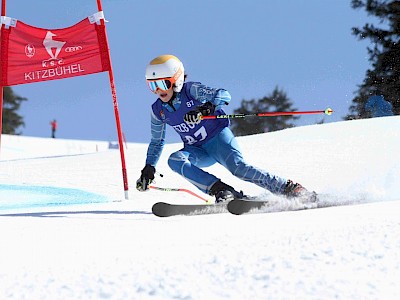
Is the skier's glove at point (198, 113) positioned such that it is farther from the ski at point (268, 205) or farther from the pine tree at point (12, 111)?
the pine tree at point (12, 111)

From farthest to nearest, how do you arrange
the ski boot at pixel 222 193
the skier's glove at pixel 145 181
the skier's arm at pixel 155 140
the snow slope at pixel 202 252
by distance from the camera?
the skier's arm at pixel 155 140
the skier's glove at pixel 145 181
the ski boot at pixel 222 193
the snow slope at pixel 202 252

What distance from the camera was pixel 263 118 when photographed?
3086cm

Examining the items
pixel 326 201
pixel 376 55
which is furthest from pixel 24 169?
pixel 376 55

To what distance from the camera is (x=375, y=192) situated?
5059 mm

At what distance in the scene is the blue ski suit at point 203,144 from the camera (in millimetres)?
4613

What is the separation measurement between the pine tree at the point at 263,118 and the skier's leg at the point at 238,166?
1015 inches

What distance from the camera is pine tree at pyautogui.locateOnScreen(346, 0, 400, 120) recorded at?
19234 mm

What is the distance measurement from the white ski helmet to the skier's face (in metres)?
0.04

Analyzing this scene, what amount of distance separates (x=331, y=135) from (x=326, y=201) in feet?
16.6

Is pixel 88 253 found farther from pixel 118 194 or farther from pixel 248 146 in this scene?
pixel 248 146

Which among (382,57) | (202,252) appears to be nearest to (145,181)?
(202,252)

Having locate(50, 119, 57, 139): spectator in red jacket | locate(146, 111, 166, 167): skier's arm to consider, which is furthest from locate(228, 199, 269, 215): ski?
locate(50, 119, 57, 139): spectator in red jacket

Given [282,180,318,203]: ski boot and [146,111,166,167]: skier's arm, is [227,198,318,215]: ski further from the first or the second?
[146,111,166,167]: skier's arm

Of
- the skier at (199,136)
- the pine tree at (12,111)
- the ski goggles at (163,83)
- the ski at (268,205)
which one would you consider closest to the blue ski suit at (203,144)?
the skier at (199,136)
